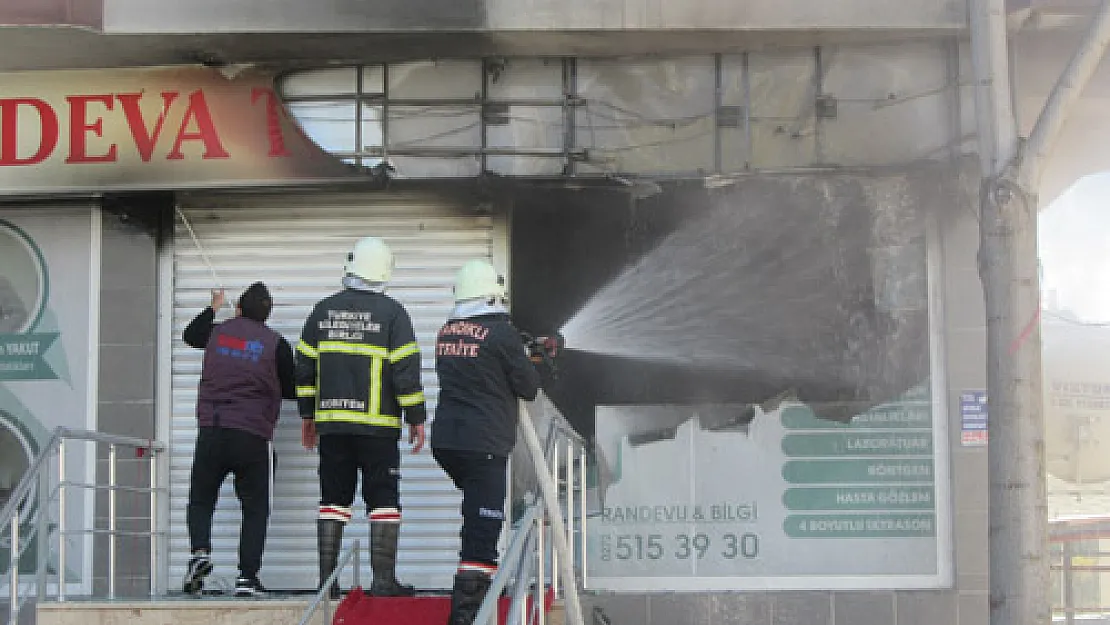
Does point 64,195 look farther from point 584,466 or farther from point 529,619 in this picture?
point 529,619

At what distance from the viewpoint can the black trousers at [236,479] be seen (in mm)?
7879

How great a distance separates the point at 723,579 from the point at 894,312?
6.25 feet

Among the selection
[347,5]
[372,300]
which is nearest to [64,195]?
[347,5]

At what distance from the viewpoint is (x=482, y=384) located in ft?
22.2

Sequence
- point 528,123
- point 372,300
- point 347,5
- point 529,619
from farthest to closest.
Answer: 1. point 528,123
2. point 347,5
3. point 372,300
4. point 529,619

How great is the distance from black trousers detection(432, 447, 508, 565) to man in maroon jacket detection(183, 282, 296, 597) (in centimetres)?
157

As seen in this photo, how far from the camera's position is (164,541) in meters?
8.91

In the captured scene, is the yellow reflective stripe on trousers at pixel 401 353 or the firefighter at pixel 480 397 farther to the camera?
the yellow reflective stripe on trousers at pixel 401 353

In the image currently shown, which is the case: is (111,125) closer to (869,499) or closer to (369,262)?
(369,262)

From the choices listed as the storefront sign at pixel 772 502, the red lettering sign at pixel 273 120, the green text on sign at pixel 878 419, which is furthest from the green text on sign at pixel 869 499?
the red lettering sign at pixel 273 120

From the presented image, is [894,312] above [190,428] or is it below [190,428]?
above

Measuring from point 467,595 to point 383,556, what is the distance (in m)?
0.91

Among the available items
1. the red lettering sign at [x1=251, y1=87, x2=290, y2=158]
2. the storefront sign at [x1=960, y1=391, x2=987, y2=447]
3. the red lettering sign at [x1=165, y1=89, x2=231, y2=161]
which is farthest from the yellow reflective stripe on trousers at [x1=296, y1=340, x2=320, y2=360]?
the storefront sign at [x1=960, y1=391, x2=987, y2=447]

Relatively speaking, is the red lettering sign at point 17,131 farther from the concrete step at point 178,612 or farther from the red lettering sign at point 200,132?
the concrete step at point 178,612
